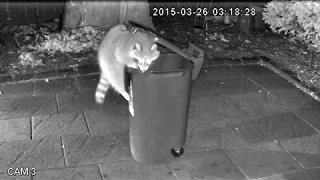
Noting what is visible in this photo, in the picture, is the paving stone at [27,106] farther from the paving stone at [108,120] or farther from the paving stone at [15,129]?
the paving stone at [108,120]

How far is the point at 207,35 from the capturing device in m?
7.07

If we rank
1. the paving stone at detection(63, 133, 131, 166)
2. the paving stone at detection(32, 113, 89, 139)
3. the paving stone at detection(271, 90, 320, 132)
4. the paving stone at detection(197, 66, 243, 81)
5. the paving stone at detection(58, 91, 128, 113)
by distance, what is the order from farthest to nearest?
the paving stone at detection(197, 66, 243, 81) < the paving stone at detection(58, 91, 128, 113) < the paving stone at detection(271, 90, 320, 132) < the paving stone at detection(32, 113, 89, 139) < the paving stone at detection(63, 133, 131, 166)

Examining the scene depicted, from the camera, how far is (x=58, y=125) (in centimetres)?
399

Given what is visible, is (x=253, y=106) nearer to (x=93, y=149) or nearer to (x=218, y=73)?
(x=218, y=73)

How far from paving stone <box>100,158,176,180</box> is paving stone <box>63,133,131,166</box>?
11 cm

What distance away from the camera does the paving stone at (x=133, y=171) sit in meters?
3.20

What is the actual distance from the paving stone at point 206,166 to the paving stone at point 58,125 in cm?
110

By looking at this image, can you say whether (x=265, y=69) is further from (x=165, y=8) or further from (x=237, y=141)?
(x=165, y=8)

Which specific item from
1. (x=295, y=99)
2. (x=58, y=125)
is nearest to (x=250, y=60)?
(x=295, y=99)

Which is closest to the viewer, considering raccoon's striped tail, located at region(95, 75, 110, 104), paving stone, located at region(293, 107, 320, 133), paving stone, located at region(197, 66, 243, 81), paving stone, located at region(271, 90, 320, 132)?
raccoon's striped tail, located at region(95, 75, 110, 104)

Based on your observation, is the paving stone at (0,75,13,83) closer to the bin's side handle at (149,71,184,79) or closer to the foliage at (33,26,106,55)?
the foliage at (33,26,106,55)

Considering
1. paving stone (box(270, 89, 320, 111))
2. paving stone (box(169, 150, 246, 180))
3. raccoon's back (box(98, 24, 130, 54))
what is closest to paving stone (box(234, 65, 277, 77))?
paving stone (box(270, 89, 320, 111))

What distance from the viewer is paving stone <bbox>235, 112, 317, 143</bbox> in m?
3.89

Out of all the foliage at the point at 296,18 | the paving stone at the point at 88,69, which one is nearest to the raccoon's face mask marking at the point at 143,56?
the paving stone at the point at 88,69
